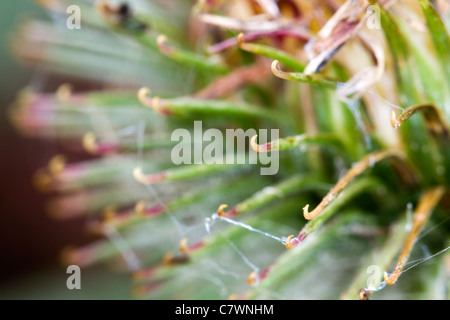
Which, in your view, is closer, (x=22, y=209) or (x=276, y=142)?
(x=276, y=142)

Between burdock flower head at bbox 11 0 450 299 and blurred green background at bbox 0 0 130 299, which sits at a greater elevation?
blurred green background at bbox 0 0 130 299

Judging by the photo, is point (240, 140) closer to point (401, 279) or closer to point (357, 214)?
point (357, 214)

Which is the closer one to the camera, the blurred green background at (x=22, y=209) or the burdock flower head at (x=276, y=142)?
the burdock flower head at (x=276, y=142)

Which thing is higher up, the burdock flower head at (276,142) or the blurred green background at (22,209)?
the blurred green background at (22,209)

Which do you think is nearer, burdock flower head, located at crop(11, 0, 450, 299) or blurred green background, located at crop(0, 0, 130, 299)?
burdock flower head, located at crop(11, 0, 450, 299)

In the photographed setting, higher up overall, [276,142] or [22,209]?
[22,209]
